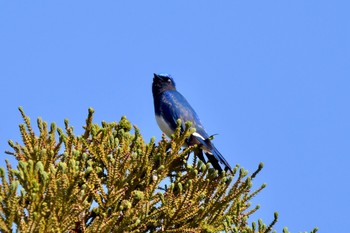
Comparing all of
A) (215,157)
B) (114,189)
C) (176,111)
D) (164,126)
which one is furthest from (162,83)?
(114,189)

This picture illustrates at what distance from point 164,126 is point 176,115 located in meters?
0.22

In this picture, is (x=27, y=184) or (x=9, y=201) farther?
(x=27, y=184)

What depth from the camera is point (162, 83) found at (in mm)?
10602

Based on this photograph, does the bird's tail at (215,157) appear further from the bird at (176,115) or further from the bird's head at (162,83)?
the bird's head at (162,83)

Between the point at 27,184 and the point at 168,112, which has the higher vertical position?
the point at 168,112

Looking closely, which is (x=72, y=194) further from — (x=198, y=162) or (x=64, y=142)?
(x=198, y=162)

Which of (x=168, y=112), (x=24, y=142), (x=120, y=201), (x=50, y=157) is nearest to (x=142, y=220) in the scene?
(x=120, y=201)

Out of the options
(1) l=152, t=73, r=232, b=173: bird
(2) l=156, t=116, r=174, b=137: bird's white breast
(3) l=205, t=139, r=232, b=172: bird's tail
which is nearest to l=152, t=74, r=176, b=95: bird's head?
(1) l=152, t=73, r=232, b=173: bird

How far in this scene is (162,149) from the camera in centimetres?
768

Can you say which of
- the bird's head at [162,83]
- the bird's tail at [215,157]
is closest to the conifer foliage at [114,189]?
the bird's tail at [215,157]

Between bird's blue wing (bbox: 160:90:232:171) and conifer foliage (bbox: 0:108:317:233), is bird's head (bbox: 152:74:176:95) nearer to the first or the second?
bird's blue wing (bbox: 160:90:232:171)

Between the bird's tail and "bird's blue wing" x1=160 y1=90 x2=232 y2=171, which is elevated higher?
"bird's blue wing" x1=160 y1=90 x2=232 y2=171

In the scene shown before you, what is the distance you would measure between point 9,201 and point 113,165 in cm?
Answer: 133

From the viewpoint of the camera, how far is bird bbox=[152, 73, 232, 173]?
8867mm
